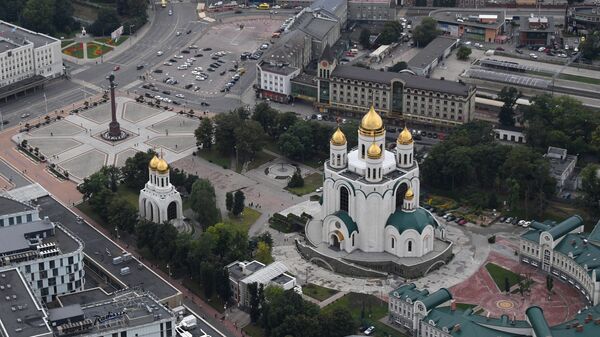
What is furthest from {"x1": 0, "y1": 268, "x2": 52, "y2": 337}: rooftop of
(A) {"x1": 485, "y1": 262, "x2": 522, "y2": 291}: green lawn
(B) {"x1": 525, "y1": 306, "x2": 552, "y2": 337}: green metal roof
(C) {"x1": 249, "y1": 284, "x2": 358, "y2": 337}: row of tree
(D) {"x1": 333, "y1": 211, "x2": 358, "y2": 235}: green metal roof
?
(A) {"x1": 485, "y1": 262, "x2": 522, "y2": 291}: green lawn

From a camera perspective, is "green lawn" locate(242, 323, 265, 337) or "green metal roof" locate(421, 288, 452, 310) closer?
"green metal roof" locate(421, 288, 452, 310)

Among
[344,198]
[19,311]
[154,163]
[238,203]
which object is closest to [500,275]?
[344,198]

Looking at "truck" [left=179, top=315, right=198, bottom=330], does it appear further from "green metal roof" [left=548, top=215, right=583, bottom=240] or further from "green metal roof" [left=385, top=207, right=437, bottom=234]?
"green metal roof" [left=548, top=215, right=583, bottom=240]

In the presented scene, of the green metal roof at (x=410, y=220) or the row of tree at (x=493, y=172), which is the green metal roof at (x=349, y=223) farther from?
the row of tree at (x=493, y=172)

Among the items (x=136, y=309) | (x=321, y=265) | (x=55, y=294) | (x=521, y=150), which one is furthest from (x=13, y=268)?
(x=521, y=150)

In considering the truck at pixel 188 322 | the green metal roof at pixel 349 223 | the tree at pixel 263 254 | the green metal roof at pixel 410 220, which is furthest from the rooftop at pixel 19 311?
the green metal roof at pixel 410 220

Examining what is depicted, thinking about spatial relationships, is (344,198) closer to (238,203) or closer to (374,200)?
(374,200)

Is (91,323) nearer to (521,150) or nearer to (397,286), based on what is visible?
(397,286)
